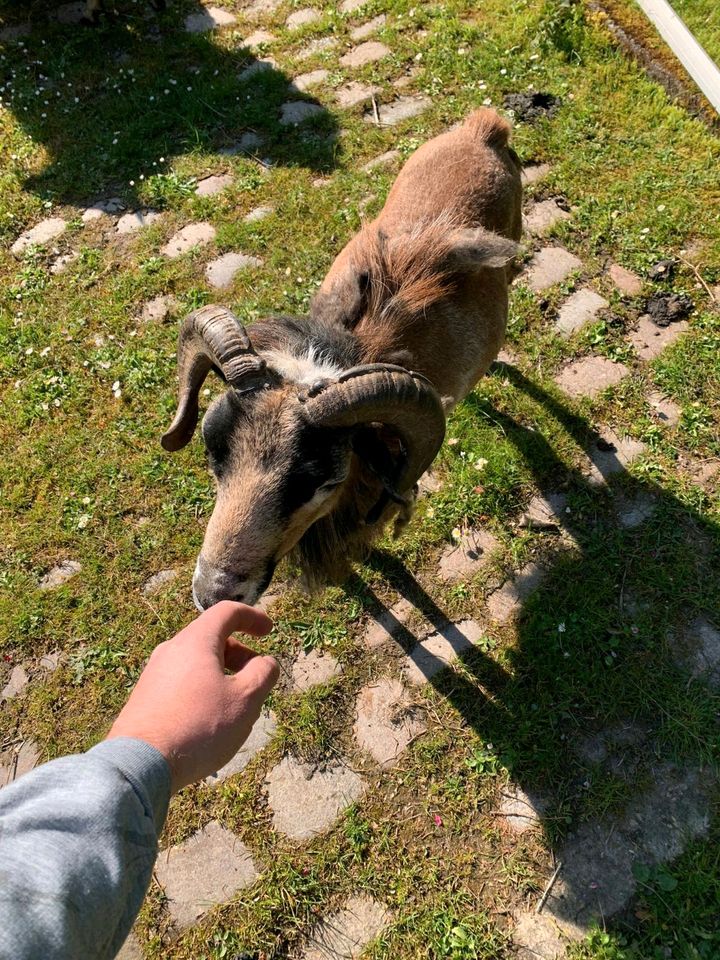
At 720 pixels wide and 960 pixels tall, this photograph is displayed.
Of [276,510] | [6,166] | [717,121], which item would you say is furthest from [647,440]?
[6,166]

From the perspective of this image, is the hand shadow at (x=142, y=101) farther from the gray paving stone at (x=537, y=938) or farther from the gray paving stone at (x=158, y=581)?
the gray paving stone at (x=537, y=938)

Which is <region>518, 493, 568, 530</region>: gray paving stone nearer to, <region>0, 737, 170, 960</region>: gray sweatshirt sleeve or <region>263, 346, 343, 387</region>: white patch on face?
<region>263, 346, 343, 387</region>: white patch on face

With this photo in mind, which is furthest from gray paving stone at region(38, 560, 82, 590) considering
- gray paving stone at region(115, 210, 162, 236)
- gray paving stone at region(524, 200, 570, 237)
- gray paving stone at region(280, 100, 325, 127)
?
gray paving stone at region(280, 100, 325, 127)

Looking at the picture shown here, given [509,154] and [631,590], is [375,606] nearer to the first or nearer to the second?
[631,590]

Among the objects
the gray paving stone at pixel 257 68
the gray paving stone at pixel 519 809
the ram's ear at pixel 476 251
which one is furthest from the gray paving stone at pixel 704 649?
the gray paving stone at pixel 257 68

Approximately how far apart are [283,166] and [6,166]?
11.8ft

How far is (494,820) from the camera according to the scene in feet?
13.5

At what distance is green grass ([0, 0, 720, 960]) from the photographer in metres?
4.01

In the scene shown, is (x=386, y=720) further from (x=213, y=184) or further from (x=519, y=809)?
(x=213, y=184)

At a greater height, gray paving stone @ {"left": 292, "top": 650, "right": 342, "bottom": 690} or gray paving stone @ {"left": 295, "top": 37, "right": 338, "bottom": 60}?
gray paving stone @ {"left": 295, "top": 37, "right": 338, "bottom": 60}

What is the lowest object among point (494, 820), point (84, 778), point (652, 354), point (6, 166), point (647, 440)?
point (494, 820)

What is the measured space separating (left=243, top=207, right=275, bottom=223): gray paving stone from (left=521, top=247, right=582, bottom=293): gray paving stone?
2.93 meters

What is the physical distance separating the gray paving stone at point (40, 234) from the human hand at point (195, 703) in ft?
21.6

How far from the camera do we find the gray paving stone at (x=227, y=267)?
21.8ft
